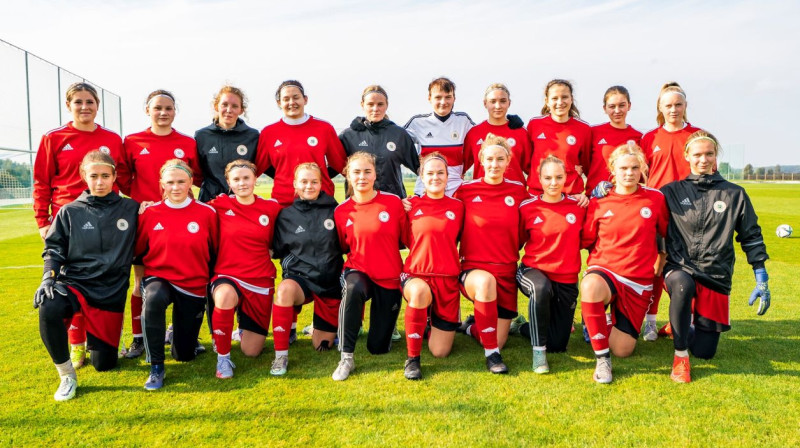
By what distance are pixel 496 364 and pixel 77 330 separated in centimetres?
302

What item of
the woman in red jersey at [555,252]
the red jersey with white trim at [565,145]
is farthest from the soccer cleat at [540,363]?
the red jersey with white trim at [565,145]

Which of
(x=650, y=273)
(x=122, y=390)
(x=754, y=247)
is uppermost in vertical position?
(x=754, y=247)

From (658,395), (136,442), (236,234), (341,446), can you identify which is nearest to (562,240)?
(658,395)

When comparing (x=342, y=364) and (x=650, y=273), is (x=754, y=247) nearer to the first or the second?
(x=650, y=273)

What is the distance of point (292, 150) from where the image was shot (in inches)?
170

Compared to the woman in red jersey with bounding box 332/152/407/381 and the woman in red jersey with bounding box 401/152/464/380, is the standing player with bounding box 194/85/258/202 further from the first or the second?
the woman in red jersey with bounding box 401/152/464/380

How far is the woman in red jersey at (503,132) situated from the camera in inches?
173

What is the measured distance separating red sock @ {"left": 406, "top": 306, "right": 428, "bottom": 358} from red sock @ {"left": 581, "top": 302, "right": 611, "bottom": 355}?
3.68ft

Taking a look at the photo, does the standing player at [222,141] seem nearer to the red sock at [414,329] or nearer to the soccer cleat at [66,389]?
the soccer cleat at [66,389]

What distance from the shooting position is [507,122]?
4512 mm

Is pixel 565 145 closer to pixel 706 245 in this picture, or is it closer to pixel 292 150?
pixel 706 245

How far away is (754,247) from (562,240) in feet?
4.16

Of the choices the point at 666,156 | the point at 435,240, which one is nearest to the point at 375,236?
the point at 435,240

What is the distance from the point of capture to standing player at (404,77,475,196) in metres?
4.57
